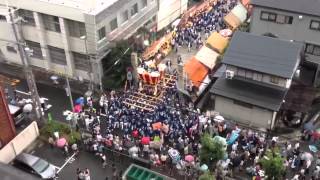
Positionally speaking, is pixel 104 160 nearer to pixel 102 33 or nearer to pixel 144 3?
pixel 102 33

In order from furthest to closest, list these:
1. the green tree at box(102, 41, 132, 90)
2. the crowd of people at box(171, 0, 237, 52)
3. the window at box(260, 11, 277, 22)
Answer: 1. the crowd of people at box(171, 0, 237, 52)
2. the window at box(260, 11, 277, 22)
3. the green tree at box(102, 41, 132, 90)

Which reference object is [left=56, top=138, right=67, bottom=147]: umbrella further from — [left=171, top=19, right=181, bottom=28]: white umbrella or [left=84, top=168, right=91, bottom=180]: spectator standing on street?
[left=171, top=19, right=181, bottom=28]: white umbrella

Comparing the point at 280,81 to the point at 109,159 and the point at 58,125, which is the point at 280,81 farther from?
the point at 58,125

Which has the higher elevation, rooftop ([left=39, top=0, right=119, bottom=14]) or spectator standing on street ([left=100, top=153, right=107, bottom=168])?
rooftop ([left=39, top=0, right=119, bottom=14])

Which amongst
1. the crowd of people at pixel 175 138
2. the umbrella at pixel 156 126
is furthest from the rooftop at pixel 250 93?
the umbrella at pixel 156 126

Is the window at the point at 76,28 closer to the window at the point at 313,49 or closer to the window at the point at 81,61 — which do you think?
the window at the point at 81,61

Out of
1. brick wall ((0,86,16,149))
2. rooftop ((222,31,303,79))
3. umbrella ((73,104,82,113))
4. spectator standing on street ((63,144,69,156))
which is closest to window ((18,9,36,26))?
umbrella ((73,104,82,113))

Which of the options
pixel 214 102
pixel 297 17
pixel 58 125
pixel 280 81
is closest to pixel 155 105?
pixel 214 102
